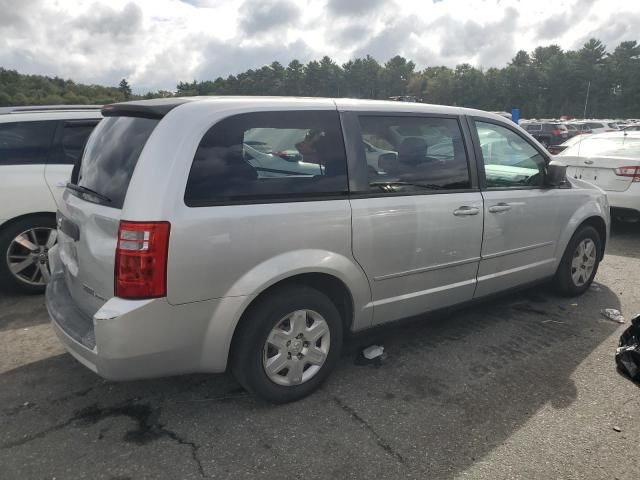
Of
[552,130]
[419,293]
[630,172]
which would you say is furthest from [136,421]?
[552,130]

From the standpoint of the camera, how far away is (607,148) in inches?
293

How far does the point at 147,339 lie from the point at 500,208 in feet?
8.86

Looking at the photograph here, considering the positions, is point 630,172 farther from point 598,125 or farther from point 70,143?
point 598,125

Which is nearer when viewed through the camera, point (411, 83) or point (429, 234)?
point (429, 234)

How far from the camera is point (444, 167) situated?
11.7ft

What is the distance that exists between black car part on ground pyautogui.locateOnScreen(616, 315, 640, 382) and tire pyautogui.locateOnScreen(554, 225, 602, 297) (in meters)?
1.50

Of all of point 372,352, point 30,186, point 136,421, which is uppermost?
point 30,186

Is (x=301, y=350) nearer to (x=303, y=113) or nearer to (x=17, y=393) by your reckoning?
(x=303, y=113)

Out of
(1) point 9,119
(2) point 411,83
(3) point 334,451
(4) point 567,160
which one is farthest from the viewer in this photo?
(2) point 411,83

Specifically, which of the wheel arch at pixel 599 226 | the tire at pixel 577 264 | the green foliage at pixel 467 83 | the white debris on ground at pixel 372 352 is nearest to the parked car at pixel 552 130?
the wheel arch at pixel 599 226

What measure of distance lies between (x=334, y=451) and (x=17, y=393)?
2041 millimetres

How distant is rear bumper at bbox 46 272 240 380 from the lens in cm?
242

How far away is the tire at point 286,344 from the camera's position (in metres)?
2.76

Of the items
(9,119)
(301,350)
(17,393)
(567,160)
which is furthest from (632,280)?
(9,119)
